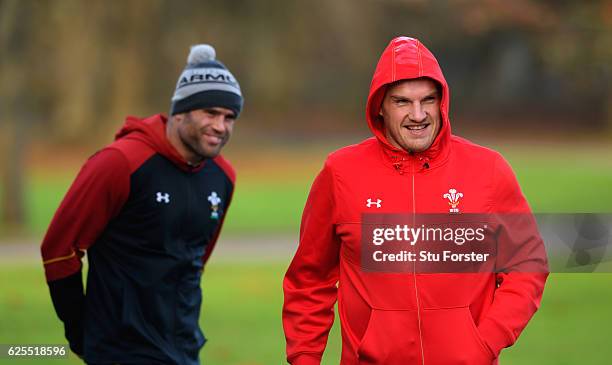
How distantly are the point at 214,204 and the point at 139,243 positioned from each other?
53 centimetres

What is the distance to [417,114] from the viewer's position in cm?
460

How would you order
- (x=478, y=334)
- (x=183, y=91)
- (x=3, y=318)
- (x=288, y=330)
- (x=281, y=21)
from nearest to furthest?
1. (x=478, y=334)
2. (x=288, y=330)
3. (x=183, y=91)
4. (x=3, y=318)
5. (x=281, y=21)

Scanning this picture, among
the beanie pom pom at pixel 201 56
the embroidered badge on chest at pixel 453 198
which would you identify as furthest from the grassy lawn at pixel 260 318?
the embroidered badge on chest at pixel 453 198

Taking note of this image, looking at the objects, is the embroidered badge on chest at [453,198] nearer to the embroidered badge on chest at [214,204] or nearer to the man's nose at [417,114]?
the man's nose at [417,114]

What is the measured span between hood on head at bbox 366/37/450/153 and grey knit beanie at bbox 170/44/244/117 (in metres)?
1.26

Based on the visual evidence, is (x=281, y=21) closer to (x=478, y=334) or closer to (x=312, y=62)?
(x=478, y=334)

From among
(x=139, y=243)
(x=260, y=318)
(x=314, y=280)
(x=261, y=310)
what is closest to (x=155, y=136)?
(x=139, y=243)

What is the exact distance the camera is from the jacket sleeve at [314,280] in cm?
475

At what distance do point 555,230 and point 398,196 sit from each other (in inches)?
45.9

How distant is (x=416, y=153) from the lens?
4.59 meters

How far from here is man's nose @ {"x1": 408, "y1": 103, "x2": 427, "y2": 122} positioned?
180 inches

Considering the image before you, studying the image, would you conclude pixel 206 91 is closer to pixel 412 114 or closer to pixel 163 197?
pixel 163 197

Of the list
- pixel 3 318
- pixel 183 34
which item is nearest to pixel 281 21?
pixel 183 34

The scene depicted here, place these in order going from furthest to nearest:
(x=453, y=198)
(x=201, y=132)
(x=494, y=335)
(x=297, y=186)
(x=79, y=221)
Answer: (x=297, y=186) → (x=201, y=132) → (x=79, y=221) → (x=453, y=198) → (x=494, y=335)
